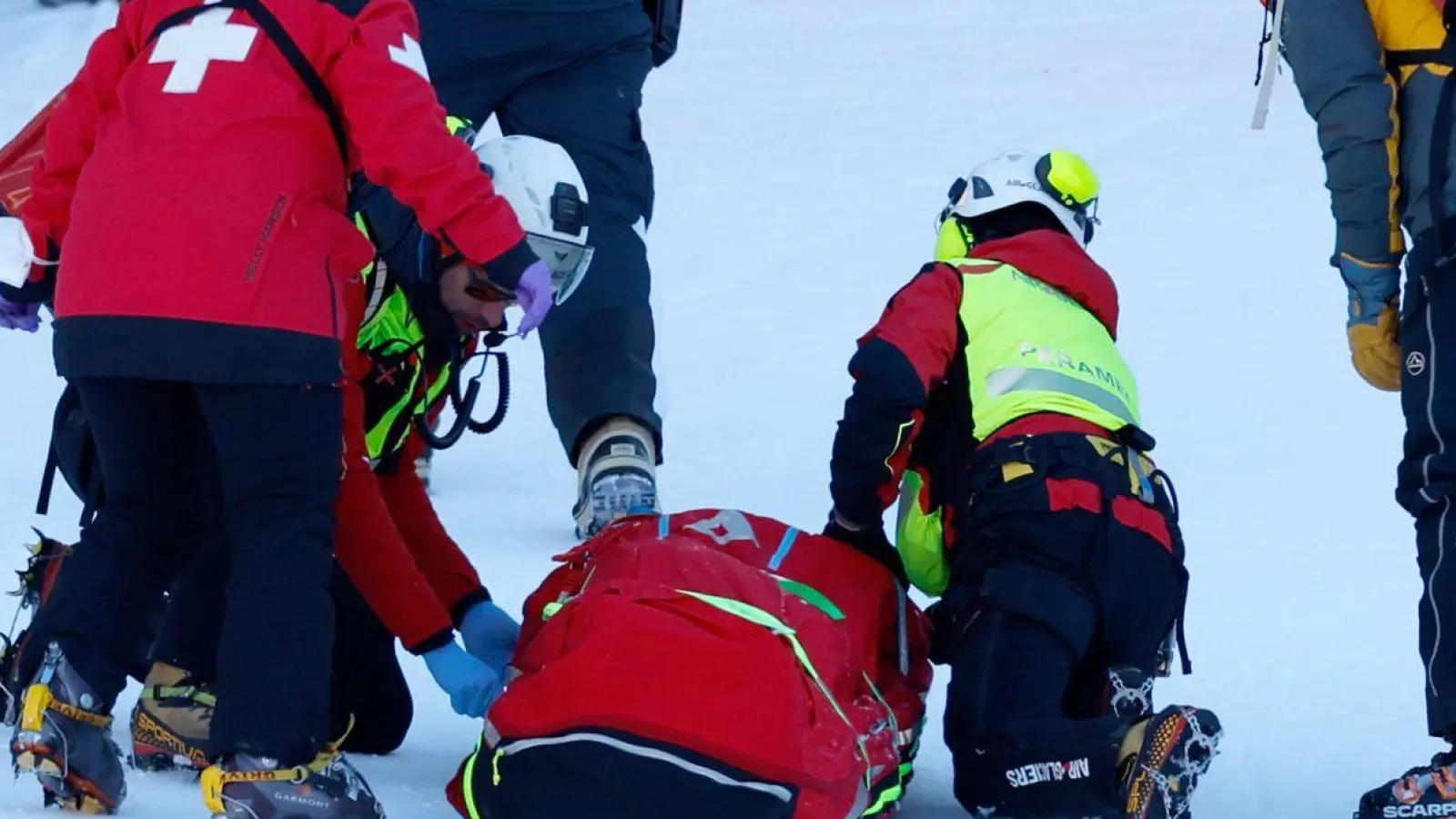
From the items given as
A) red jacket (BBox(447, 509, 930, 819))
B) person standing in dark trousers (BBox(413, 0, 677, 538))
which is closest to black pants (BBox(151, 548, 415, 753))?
red jacket (BBox(447, 509, 930, 819))

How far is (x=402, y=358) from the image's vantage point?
340 centimetres

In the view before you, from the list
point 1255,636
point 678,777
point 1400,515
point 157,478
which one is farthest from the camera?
point 1400,515

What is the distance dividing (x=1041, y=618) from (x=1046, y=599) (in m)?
0.04

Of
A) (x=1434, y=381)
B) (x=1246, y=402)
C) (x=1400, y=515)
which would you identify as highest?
→ (x=1246, y=402)

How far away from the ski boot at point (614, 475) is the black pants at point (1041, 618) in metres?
1.20

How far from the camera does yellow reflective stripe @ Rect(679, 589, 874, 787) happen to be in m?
2.88

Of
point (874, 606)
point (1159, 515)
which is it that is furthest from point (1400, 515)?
point (874, 606)

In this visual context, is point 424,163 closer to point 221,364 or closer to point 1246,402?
point 221,364

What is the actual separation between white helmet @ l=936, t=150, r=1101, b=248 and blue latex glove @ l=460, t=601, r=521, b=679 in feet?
4.00

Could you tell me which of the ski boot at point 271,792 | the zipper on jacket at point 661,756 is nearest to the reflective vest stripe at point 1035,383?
the zipper on jacket at point 661,756

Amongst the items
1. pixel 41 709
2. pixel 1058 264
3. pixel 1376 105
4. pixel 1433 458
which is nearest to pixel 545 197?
pixel 1058 264

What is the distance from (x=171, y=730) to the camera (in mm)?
3291

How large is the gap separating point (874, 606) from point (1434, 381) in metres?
0.91

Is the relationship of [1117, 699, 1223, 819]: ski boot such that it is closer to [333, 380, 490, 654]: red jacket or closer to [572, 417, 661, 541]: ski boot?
[333, 380, 490, 654]: red jacket
